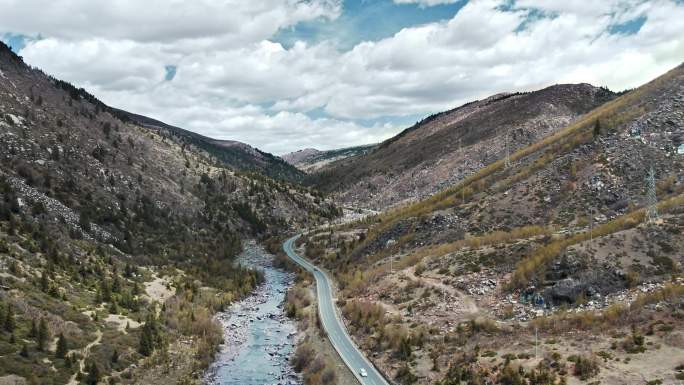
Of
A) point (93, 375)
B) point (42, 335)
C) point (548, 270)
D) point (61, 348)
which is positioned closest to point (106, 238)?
point (42, 335)

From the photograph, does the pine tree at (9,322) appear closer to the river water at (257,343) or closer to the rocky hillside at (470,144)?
the river water at (257,343)

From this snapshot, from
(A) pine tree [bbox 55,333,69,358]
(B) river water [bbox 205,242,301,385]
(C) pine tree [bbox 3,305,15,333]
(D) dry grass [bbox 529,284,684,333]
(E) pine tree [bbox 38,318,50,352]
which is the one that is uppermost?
(C) pine tree [bbox 3,305,15,333]

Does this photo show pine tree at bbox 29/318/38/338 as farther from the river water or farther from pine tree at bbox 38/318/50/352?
the river water

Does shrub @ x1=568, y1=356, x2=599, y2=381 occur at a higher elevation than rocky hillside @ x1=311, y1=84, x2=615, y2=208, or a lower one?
lower

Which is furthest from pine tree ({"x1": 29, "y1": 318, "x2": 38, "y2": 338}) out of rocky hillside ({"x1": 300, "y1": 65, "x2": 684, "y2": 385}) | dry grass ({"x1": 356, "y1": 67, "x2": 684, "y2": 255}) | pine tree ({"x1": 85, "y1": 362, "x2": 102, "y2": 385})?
dry grass ({"x1": 356, "y1": 67, "x2": 684, "y2": 255})

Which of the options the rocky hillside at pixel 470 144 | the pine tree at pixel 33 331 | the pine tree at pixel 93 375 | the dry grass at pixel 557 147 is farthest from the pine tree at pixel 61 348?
the rocky hillside at pixel 470 144

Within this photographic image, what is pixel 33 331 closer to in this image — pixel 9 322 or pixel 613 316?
pixel 9 322
